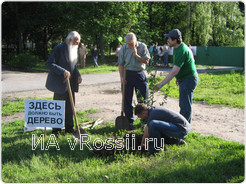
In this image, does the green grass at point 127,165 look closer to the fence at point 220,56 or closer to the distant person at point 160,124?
the distant person at point 160,124

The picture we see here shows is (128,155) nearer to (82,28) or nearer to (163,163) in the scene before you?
(163,163)

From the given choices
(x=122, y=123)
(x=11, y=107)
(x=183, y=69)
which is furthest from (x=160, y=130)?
(x=11, y=107)

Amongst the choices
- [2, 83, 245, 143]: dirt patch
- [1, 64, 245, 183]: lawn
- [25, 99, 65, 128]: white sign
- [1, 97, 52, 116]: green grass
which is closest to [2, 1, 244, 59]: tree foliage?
[2, 83, 245, 143]: dirt patch

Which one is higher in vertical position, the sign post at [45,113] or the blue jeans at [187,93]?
the blue jeans at [187,93]

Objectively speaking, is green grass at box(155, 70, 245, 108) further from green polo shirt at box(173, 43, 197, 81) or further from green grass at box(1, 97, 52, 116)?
green grass at box(1, 97, 52, 116)

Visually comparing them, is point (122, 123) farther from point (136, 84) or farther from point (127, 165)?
point (127, 165)

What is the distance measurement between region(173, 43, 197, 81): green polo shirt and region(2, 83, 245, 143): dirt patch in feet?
4.78

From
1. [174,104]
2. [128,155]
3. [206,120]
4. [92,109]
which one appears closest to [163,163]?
[128,155]

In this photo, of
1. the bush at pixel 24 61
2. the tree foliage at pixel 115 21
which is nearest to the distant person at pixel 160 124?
the bush at pixel 24 61

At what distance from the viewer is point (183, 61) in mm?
4812

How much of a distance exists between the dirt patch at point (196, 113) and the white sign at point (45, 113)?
1.81 m

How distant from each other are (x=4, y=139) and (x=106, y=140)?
1998 millimetres

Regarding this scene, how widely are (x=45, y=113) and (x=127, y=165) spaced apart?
1932 millimetres

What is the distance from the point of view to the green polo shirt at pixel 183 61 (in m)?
4.80
